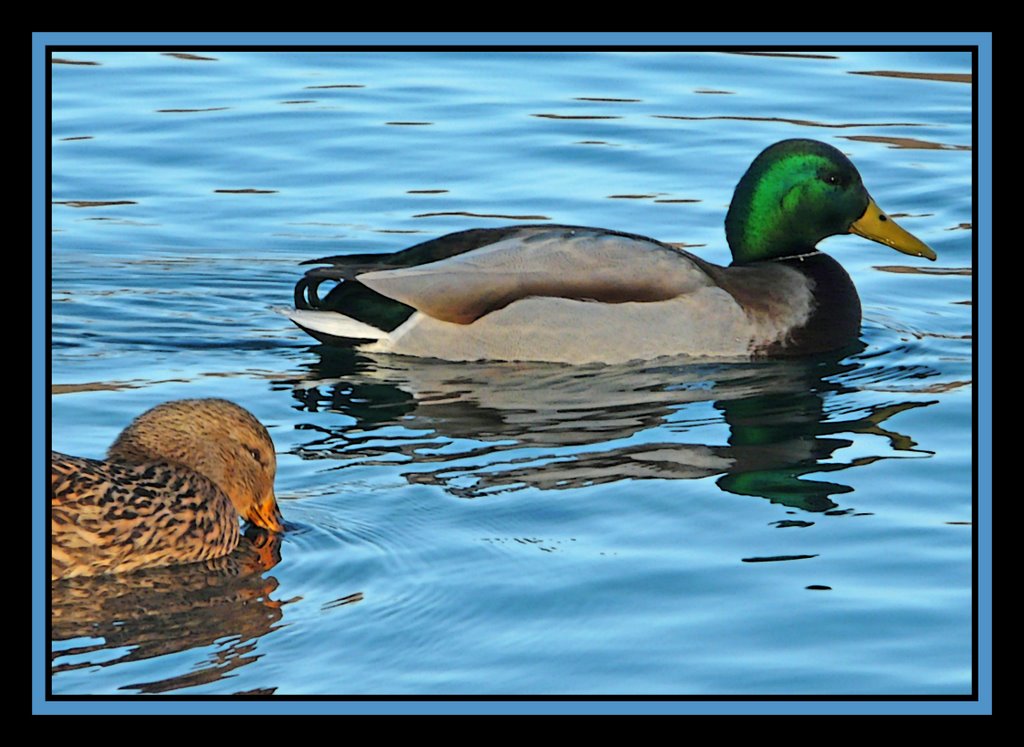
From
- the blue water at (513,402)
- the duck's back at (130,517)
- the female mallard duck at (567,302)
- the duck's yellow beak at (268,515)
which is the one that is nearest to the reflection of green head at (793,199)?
the female mallard duck at (567,302)

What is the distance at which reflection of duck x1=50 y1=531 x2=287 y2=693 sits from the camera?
5781 millimetres

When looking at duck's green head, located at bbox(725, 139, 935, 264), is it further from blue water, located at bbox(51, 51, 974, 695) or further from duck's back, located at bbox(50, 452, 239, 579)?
duck's back, located at bbox(50, 452, 239, 579)

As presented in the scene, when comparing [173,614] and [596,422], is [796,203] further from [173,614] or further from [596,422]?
[173,614]

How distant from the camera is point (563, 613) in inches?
245

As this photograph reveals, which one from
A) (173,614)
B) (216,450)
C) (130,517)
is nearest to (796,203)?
(216,450)

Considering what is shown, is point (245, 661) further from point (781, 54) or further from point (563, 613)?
point (781, 54)

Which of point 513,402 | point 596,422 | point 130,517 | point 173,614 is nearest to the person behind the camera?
point 173,614

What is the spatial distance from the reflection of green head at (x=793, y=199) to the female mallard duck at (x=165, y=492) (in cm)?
392

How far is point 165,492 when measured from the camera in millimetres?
6844

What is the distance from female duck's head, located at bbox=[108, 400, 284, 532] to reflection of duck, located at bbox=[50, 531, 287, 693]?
0.70 feet

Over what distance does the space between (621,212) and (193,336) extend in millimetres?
3200

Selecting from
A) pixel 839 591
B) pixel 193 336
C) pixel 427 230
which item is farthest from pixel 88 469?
pixel 427 230

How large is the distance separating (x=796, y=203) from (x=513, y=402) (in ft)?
7.32

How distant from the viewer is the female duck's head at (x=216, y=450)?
23.4 feet
